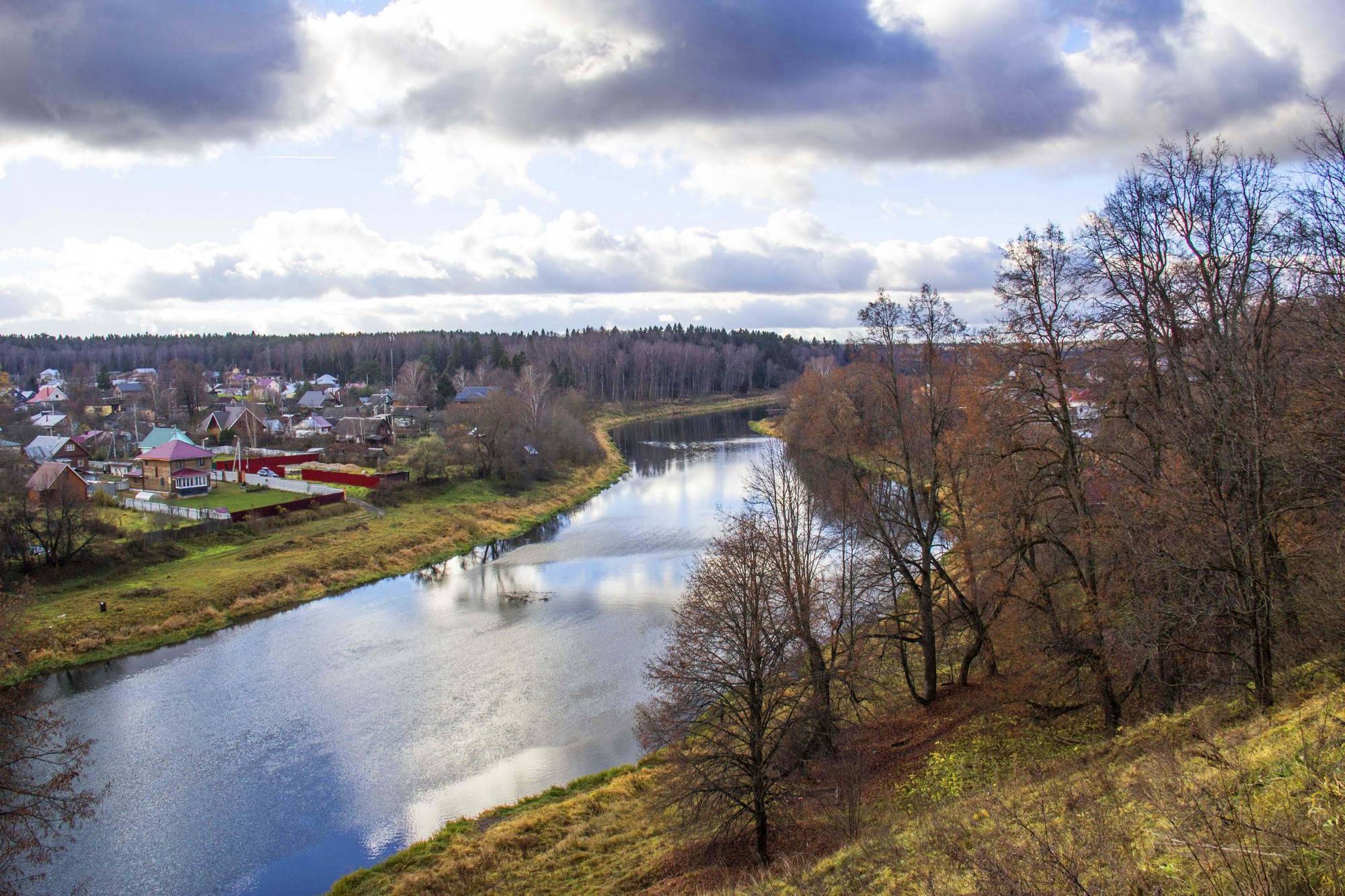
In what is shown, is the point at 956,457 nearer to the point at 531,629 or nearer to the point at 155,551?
the point at 531,629

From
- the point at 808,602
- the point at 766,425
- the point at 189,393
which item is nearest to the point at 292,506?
the point at 808,602

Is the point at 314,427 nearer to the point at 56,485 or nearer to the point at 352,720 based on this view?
the point at 56,485

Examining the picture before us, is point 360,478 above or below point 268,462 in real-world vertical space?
below

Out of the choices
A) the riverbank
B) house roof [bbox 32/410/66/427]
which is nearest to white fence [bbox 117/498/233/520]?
the riverbank

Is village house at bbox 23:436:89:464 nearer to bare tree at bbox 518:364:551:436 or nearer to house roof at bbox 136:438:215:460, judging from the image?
house roof at bbox 136:438:215:460

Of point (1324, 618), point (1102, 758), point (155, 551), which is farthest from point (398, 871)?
point (155, 551)

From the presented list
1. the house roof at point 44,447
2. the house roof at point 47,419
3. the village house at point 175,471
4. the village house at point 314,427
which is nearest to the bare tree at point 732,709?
the village house at point 175,471
